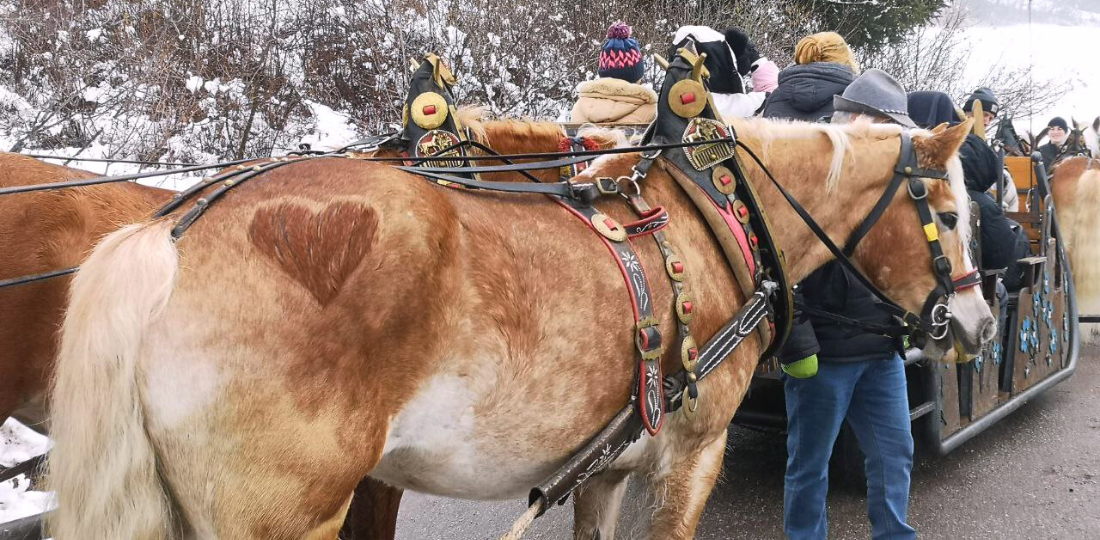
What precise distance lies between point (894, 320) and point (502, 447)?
1698 millimetres

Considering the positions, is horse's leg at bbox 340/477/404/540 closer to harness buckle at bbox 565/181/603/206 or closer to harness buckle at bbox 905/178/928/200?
harness buckle at bbox 565/181/603/206

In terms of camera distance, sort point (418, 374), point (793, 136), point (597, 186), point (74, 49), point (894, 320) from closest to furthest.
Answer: point (418, 374), point (597, 186), point (793, 136), point (894, 320), point (74, 49)

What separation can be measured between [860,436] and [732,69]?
2.08m

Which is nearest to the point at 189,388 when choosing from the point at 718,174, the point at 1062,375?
the point at 718,174

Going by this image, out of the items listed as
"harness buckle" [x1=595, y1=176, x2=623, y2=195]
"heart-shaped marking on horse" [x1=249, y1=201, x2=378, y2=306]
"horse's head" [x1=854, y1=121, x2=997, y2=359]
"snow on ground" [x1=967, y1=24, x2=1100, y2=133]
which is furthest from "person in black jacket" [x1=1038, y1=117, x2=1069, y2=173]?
"snow on ground" [x1=967, y1=24, x2=1100, y2=133]

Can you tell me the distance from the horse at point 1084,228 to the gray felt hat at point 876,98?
5.48 metres

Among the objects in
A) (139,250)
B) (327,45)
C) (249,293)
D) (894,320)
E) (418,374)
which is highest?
(327,45)

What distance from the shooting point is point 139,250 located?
152 cm

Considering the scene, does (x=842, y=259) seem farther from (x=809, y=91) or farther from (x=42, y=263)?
(x=42, y=263)

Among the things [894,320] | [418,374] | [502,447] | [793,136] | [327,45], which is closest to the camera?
[418,374]

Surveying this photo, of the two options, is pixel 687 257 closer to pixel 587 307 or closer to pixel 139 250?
pixel 587 307

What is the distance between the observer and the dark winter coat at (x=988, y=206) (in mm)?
3629

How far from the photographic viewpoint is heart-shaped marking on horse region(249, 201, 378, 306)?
1.56 meters

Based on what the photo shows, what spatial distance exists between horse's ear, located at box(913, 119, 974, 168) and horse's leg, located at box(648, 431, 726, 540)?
3.88ft
